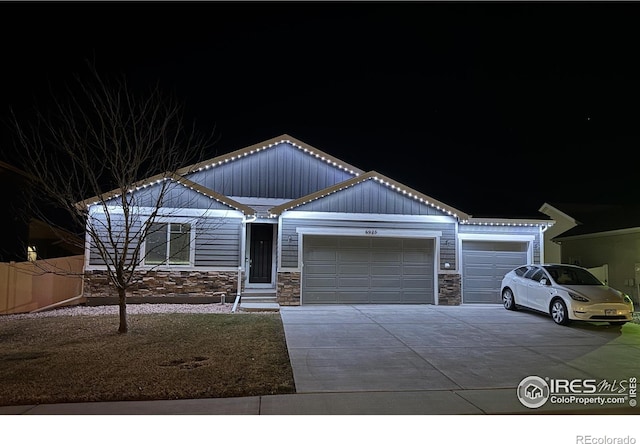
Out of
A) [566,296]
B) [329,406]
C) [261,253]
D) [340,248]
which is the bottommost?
[329,406]

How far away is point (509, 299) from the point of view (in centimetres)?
1255

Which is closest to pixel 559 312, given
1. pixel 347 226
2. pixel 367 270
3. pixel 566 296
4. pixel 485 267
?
pixel 566 296

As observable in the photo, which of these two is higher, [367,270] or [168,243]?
[168,243]

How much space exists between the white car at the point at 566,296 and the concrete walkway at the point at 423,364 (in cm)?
34

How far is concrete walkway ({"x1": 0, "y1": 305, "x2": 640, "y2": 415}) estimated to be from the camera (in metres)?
4.97

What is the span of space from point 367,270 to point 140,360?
26.7 ft

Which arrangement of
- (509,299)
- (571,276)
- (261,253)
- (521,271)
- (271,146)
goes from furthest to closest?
1. (271,146)
2. (261,253)
3. (509,299)
4. (521,271)
5. (571,276)

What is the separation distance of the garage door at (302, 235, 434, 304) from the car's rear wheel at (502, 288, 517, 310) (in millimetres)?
2168

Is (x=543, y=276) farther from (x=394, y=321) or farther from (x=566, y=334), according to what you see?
(x=394, y=321)

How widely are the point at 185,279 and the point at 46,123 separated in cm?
576

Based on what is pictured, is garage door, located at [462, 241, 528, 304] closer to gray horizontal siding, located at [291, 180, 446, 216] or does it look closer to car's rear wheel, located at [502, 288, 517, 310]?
car's rear wheel, located at [502, 288, 517, 310]

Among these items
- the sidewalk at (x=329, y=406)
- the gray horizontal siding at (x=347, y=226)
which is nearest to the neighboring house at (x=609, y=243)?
the gray horizontal siding at (x=347, y=226)

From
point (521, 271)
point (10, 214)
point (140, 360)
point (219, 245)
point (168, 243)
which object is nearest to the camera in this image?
point (140, 360)

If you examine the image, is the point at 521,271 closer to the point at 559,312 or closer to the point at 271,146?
the point at 559,312
